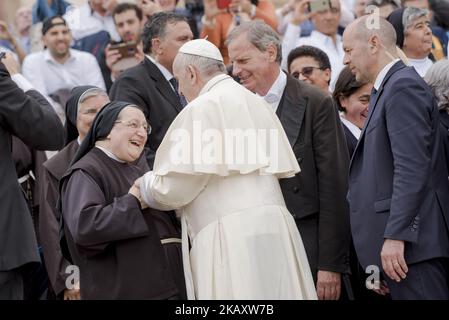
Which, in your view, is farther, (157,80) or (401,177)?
(157,80)

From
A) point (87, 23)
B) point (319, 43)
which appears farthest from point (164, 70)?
point (87, 23)

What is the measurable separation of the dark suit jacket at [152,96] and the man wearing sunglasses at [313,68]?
1185 millimetres

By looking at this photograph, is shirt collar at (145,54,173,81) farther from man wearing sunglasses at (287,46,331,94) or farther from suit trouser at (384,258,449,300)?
suit trouser at (384,258,449,300)

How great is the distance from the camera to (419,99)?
17.4 ft

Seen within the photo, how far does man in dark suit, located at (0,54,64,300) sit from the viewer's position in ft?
17.6

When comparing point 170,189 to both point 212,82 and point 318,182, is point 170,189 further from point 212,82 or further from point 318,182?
point 318,182

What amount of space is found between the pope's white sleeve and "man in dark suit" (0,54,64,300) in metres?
0.66

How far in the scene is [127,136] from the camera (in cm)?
565

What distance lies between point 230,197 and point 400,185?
3.19 ft

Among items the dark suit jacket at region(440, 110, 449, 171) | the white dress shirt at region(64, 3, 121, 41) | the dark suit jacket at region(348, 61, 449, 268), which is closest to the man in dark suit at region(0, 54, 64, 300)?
the dark suit jacket at region(348, 61, 449, 268)

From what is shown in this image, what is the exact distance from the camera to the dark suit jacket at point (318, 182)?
6066 millimetres

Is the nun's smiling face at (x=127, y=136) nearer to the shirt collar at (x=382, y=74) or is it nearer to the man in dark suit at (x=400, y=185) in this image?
the man in dark suit at (x=400, y=185)

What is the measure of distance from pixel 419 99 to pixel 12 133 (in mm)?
2400
